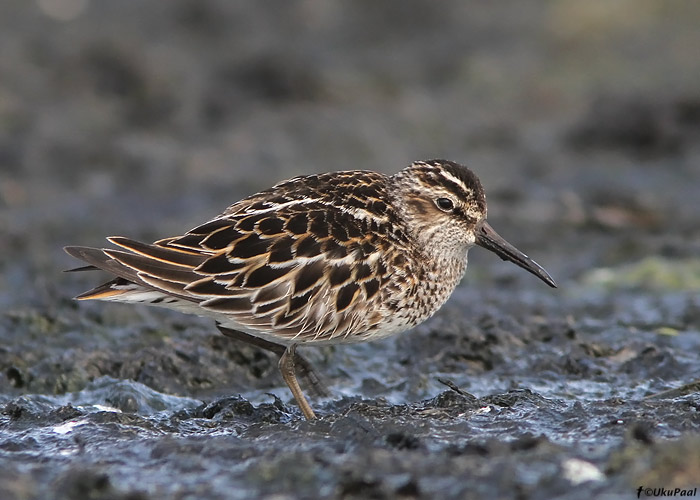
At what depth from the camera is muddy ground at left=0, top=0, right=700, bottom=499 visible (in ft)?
20.2

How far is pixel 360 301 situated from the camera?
24.4 feet

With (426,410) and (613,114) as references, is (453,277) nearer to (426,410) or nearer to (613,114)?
(426,410)

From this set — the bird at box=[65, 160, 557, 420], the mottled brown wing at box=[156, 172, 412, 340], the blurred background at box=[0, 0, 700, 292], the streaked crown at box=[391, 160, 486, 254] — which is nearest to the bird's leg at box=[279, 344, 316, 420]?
the bird at box=[65, 160, 557, 420]

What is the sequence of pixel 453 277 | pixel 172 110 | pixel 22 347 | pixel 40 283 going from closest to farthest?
pixel 453 277 → pixel 22 347 → pixel 40 283 → pixel 172 110

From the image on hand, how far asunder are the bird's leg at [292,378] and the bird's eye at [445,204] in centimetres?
153

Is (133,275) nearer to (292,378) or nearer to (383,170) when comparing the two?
(292,378)

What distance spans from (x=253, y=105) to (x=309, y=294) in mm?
8421

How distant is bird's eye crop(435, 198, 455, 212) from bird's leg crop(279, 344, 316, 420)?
1525 millimetres

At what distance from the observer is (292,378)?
762cm

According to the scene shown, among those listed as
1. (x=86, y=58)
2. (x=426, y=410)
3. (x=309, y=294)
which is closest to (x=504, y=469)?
(x=426, y=410)

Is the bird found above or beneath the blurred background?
beneath

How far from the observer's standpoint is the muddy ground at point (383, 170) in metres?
6.15

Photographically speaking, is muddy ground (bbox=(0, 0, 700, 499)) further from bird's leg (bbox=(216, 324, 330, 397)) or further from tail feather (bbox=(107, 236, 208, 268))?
tail feather (bbox=(107, 236, 208, 268))

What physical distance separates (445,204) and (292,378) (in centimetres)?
175
